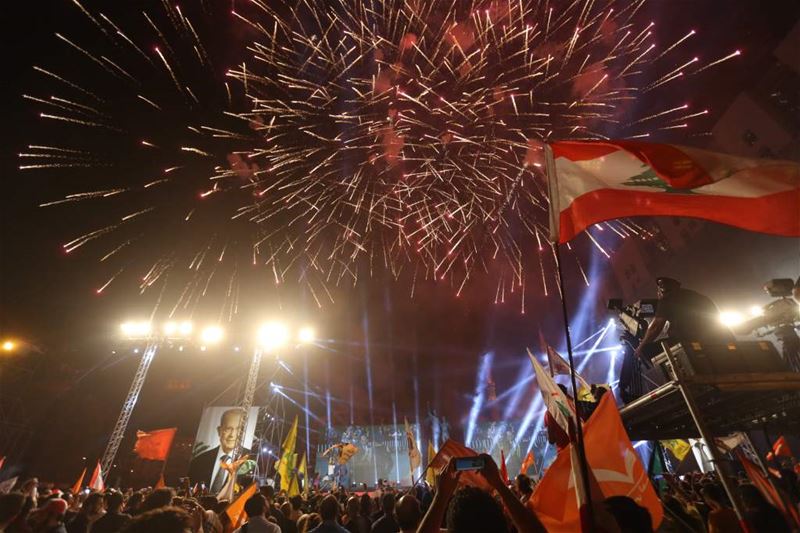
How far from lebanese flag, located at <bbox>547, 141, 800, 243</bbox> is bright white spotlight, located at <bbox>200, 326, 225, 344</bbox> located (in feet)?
65.4

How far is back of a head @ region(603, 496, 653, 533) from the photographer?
3.02 meters

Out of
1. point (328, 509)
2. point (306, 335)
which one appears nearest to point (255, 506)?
point (328, 509)

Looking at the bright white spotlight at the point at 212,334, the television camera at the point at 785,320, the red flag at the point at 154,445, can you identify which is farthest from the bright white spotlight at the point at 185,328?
the television camera at the point at 785,320

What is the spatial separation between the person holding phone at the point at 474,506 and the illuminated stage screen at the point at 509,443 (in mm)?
61228

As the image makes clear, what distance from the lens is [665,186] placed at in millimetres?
4273

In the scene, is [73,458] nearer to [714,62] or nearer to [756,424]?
[756,424]

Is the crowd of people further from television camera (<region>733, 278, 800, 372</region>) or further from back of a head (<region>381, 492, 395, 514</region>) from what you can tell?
television camera (<region>733, 278, 800, 372</region>)

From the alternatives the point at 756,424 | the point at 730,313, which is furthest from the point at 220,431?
the point at 730,313

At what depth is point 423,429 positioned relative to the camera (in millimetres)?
64750

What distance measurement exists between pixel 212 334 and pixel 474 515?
21.0m

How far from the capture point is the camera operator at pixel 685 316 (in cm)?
568

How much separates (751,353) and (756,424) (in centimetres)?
407

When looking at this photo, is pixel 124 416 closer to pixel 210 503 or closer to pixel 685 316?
pixel 210 503

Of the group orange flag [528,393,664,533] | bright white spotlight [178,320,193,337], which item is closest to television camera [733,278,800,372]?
orange flag [528,393,664,533]
